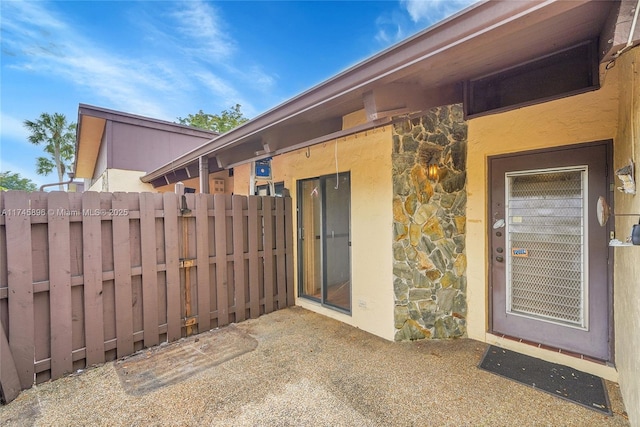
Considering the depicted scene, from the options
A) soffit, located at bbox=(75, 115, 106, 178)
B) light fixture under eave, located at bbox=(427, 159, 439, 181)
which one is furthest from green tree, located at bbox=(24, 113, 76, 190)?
light fixture under eave, located at bbox=(427, 159, 439, 181)

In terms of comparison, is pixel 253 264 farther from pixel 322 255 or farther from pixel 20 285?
pixel 20 285

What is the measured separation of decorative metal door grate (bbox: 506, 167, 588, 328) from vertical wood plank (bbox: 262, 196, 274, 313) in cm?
332

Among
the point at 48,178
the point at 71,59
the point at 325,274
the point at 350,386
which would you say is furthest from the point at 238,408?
the point at 48,178

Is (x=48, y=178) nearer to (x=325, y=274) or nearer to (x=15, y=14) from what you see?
(x=15, y=14)

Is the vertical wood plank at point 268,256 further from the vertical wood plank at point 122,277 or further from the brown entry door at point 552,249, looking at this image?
the brown entry door at point 552,249

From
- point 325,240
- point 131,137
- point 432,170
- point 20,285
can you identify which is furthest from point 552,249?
point 131,137

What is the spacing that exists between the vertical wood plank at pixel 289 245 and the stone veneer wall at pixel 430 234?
2.05 metres

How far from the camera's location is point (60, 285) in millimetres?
2834

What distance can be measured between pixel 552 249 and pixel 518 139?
4.09ft

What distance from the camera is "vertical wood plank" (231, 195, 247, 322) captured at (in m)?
4.21

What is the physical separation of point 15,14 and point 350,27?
8590mm

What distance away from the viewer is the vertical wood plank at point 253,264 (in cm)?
439

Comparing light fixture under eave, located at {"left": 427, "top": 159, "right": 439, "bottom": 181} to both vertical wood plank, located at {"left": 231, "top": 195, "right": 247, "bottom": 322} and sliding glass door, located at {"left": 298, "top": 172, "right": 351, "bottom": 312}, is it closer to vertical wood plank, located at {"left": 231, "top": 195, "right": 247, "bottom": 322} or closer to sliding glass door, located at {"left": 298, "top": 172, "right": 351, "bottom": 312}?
sliding glass door, located at {"left": 298, "top": 172, "right": 351, "bottom": 312}

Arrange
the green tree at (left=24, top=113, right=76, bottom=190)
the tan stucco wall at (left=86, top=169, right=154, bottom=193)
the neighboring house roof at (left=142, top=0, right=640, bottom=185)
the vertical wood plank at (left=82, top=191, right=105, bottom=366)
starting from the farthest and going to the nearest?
the green tree at (left=24, top=113, right=76, bottom=190), the tan stucco wall at (left=86, top=169, right=154, bottom=193), the vertical wood plank at (left=82, top=191, right=105, bottom=366), the neighboring house roof at (left=142, top=0, right=640, bottom=185)
